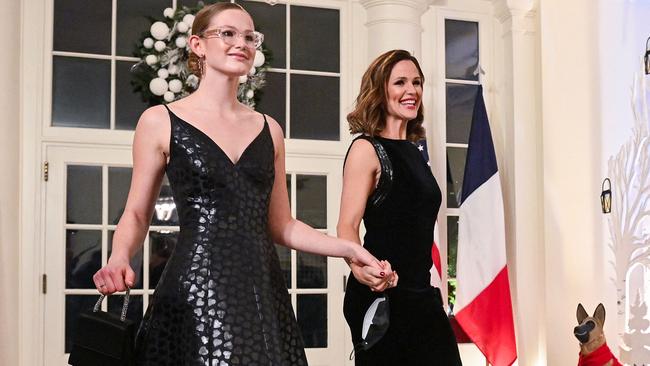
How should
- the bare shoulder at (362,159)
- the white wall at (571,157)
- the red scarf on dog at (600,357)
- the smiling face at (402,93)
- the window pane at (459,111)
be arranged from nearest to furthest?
the bare shoulder at (362,159), the smiling face at (402,93), the red scarf on dog at (600,357), the white wall at (571,157), the window pane at (459,111)

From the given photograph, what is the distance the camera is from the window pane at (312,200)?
474cm

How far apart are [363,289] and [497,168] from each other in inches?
101

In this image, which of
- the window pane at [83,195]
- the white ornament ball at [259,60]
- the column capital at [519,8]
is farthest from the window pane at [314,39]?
the window pane at [83,195]

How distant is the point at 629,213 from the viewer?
4.27m

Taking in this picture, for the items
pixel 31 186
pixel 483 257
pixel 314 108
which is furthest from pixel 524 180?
pixel 31 186

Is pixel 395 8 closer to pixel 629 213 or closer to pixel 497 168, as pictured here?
pixel 497 168

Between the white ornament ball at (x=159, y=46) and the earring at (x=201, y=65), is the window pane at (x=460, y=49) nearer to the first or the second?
the white ornament ball at (x=159, y=46)

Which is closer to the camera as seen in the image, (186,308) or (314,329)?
(186,308)

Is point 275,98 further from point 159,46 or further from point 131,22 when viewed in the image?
point 131,22

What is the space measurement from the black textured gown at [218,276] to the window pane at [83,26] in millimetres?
2890

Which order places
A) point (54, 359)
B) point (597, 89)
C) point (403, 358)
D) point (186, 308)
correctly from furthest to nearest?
point (597, 89) < point (54, 359) < point (403, 358) < point (186, 308)

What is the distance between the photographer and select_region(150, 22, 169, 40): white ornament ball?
4.38 m

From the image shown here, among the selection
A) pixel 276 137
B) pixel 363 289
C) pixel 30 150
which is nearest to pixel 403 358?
pixel 363 289

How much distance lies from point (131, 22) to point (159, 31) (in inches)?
8.8
